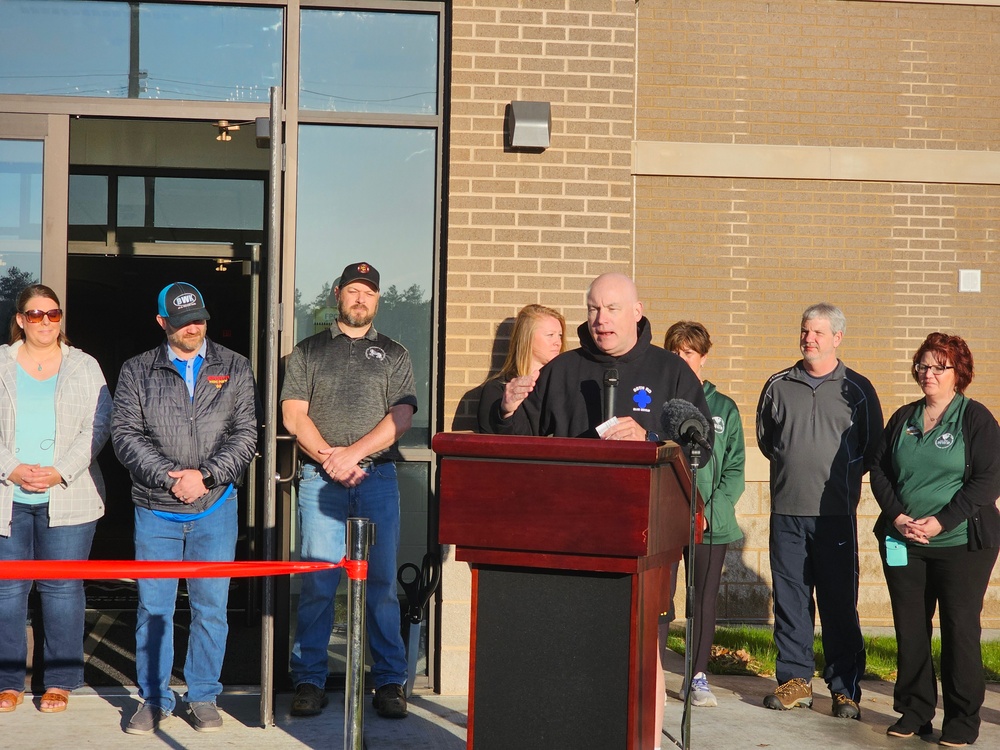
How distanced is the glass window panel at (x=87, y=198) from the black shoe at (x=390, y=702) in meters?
4.69

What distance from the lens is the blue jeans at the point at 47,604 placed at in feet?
18.6

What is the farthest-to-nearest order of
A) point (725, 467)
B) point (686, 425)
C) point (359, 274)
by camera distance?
1. point (725, 467)
2. point (359, 274)
3. point (686, 425)

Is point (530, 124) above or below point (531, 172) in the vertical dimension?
above

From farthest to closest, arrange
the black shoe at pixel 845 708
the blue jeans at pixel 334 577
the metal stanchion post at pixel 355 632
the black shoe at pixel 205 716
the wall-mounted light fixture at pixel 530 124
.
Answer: the wall-mounted light fixture at pixel 530 124 < the black shoe at pixel 845 708 < the blue jeans at pixel 334 577 < the black shoe at pixel 205 716 < the metal stanchion post at pixel 355 632

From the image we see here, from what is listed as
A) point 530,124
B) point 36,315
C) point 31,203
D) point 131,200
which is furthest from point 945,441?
point 131,200

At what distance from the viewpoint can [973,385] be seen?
8.66 metres

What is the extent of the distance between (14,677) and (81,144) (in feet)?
14.4

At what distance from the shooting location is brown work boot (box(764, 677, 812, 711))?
19.6 ft

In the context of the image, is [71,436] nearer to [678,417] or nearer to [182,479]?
A: [182,479]

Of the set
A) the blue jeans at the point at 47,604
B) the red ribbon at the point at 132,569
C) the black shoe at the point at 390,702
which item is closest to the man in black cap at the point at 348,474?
the black shoe at the point at 390,702

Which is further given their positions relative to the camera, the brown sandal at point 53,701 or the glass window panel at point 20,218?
the glass window panel at point 20,218

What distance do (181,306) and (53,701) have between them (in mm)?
2170

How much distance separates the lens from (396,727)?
5.53 metres

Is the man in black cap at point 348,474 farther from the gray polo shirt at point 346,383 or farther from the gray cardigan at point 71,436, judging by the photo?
the gray cardigan at point 71,436
